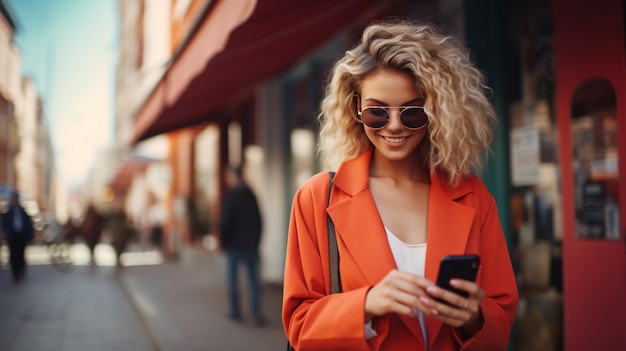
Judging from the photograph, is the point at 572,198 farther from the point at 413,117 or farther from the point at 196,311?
the point at 196,311

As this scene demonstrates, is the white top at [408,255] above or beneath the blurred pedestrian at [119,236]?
above

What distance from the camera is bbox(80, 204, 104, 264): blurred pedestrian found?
15.8 m

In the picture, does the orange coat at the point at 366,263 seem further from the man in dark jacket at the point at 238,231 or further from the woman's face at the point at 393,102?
the man in dark jacket at the point at 238,231

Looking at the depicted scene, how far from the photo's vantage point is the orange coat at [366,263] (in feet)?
5.45

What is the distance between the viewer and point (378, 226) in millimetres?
1788

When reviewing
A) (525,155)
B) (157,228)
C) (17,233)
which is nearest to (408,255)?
(525,155)

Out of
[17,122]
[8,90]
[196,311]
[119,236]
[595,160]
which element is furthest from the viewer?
[119,236]

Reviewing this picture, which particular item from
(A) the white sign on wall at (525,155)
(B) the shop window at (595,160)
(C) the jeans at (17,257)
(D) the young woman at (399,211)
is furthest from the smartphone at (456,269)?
(C) the jeans at (17,257)

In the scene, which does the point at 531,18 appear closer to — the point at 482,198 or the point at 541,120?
the point at 541,120

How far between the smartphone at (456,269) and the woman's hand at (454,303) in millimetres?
13

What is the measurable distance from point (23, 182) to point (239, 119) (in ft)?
16.5

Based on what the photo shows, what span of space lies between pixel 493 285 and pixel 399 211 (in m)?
0.33

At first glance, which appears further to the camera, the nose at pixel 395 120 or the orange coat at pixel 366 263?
the nose at pixel 395 120

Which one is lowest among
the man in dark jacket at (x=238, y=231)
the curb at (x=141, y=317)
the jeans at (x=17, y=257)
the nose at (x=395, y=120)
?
the curb at (x=141, y=317)
